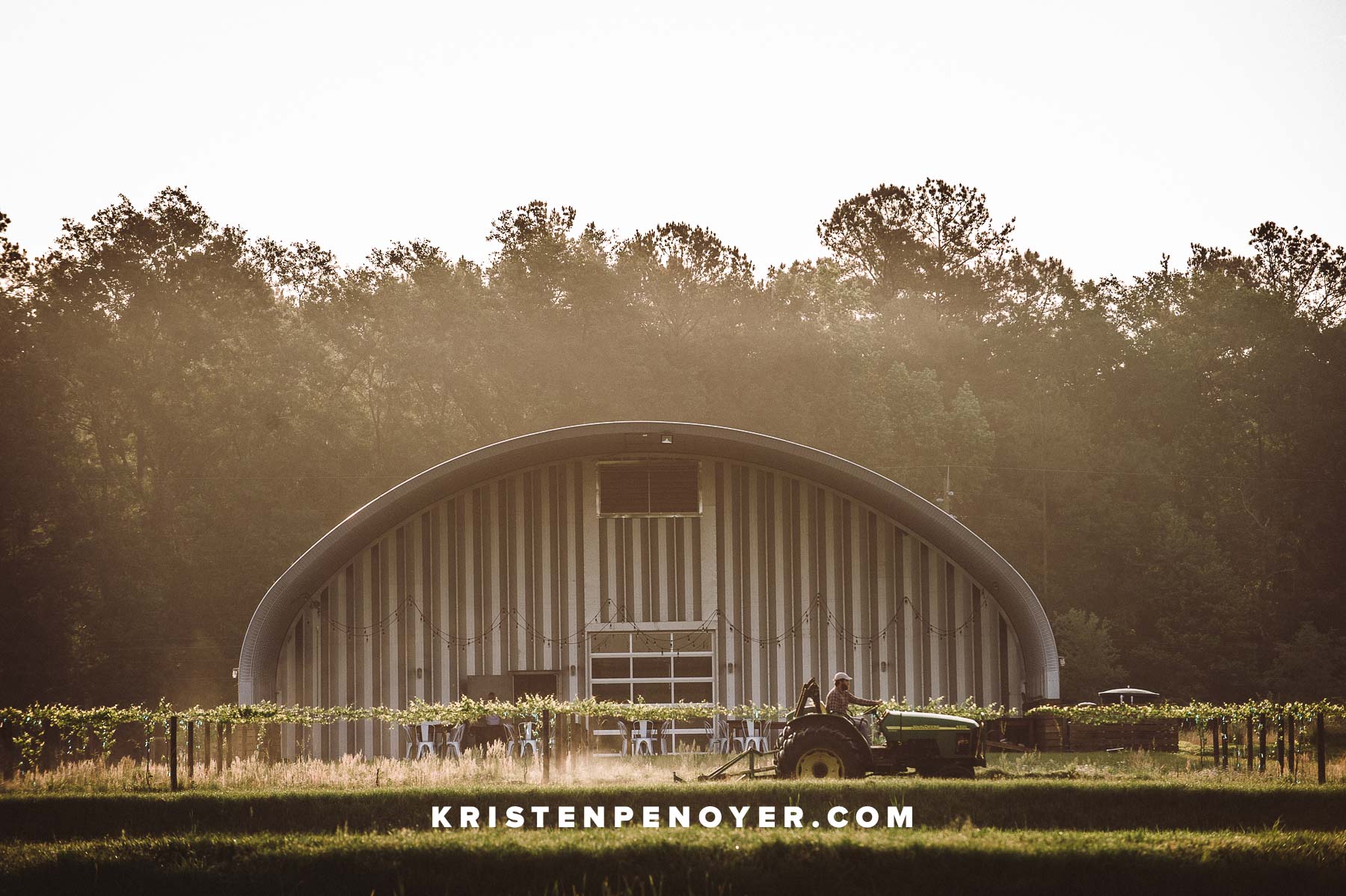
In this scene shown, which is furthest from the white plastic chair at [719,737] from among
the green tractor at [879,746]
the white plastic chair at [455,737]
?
the green tractor at [879,746]

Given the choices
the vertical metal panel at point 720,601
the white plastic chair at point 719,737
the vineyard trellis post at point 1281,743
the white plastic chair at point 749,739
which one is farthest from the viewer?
the vertical metal panel at point 720,601

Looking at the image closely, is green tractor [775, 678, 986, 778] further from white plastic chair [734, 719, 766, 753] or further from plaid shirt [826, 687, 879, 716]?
white plastic chair [734, 719, 766, 753]

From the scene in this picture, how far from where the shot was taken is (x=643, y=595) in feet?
103

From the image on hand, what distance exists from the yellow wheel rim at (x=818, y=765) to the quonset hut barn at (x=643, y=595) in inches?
479

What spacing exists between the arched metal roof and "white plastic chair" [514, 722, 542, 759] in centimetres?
537

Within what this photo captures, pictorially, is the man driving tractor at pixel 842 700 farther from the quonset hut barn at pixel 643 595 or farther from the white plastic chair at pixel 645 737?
the quonset hut barn at pixel 643 595

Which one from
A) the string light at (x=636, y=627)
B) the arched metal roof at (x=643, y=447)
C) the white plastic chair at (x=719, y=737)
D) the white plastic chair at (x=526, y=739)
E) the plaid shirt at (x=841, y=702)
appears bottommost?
the white plastic chair at (x=719, y=737)

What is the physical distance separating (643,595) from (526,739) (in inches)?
263

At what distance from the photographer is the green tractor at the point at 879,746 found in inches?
724

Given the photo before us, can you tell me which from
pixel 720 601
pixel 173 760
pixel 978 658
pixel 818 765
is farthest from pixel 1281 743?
pixel 173 760

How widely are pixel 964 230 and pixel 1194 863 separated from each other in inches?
2238

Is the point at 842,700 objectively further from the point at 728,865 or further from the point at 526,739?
the point at 526,739

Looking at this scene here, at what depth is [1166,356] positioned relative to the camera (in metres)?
59.6

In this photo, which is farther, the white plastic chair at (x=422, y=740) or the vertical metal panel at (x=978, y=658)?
the vertical metal panel at (x=978, y=658)
